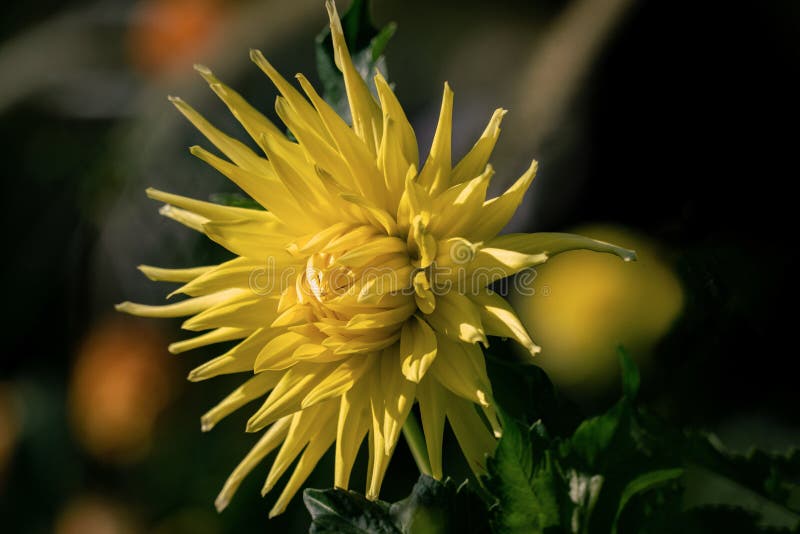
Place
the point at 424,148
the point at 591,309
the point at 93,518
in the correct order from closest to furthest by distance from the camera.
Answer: the point at 591,309, the point at 424,148, the point at 93,518

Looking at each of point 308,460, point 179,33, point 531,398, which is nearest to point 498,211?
point 531,398

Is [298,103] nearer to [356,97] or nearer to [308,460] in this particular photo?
[356,97]

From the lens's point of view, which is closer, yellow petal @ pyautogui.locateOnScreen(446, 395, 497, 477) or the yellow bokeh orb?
yellow petal @ pyautogui.locateOnScreen(446, 395, 497, 477)

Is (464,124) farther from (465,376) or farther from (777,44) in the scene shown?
(465,376)

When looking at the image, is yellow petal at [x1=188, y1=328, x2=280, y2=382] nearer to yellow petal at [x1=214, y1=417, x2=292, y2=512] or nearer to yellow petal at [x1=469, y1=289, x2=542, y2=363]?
yellow petal at [x1=214, y1=417, x2=292, y2=512]

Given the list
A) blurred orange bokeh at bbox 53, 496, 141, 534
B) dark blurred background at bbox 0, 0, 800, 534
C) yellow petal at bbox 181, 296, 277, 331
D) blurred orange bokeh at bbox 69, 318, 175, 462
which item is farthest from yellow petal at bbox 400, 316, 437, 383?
blurred orange bokeh at bbox 53, 496, 141, 534

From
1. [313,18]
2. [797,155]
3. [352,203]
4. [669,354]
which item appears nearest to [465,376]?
[352,203]

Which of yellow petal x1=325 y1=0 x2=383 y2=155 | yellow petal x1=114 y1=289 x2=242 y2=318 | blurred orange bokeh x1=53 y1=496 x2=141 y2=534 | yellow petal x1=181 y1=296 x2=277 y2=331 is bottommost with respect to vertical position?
blurred orange bokeh x1=53 y1=496 x2=141 y2=534
